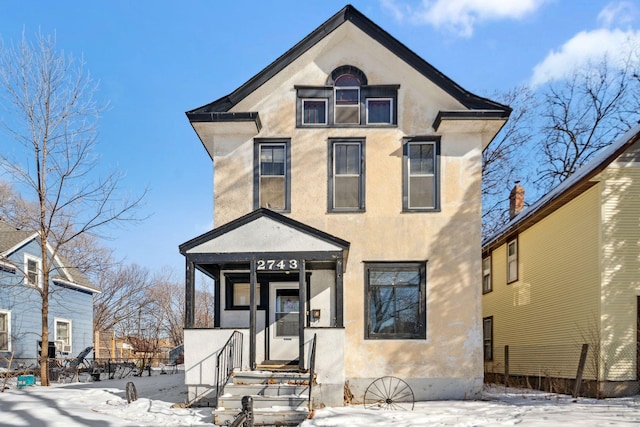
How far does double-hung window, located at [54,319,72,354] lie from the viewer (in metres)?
22.1

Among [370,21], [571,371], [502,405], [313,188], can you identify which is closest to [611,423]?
[502,405]

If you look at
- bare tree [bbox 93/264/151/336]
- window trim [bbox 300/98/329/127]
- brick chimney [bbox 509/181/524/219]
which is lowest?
bare tree [bbox 93/264/151/336]

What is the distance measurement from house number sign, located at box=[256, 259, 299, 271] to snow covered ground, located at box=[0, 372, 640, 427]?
279 cm

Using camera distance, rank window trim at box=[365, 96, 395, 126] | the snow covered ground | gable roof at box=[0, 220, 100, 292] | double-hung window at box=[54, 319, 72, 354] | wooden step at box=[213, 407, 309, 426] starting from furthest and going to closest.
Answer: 1. double-hung window at box=[54, 319, 72, 354]
2. gable roof at box=[0, 220, 100, 292]
3. window trim at box=[365, 96, 395, 126]
4. wooden step at box=[213, 407, 309, 426]
5. the snow covered ground

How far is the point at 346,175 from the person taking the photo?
1270 cm

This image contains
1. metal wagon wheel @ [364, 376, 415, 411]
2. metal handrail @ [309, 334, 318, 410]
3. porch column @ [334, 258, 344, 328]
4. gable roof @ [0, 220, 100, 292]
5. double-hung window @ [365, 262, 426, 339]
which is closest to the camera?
metal handrail @ [309, 334, 318, 410]

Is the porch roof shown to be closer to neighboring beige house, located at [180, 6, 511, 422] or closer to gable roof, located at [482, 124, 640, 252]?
neighboring beige house, located at [180, 6, 511, 422]

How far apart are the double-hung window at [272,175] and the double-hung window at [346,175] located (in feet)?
3.34

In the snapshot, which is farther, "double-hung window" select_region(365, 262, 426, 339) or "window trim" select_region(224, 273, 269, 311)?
"window trim" select_region(224, 273, 269, 311)

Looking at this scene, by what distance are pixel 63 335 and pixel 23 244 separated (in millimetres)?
4852

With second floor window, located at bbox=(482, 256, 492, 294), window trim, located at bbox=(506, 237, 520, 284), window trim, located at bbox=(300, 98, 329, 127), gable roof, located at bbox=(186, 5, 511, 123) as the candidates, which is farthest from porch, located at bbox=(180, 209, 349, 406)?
second floor window, located at bbox=(482, 256, 492, 294)

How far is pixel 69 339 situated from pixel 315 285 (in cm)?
1542

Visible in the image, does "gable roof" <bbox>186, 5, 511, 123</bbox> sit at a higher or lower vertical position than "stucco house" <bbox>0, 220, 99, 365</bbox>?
higher

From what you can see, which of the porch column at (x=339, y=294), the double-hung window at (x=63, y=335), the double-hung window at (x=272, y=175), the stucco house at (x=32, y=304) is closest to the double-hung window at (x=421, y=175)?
the porch column at (x=339, y=294)
